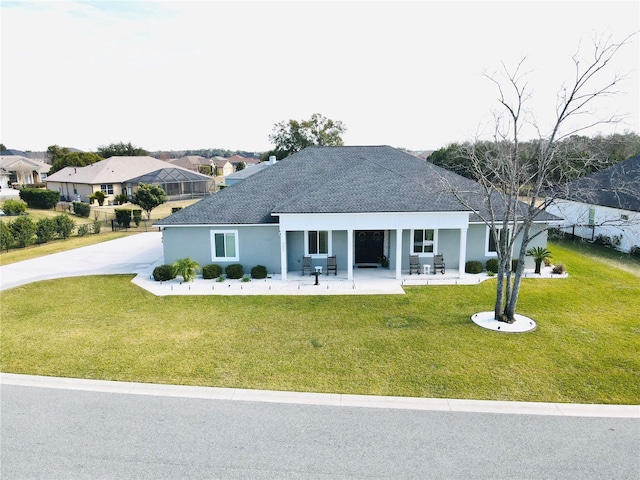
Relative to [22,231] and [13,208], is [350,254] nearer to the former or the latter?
[22,231]

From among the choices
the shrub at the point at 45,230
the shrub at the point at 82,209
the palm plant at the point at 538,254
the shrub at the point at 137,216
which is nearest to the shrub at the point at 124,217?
the shrub at the point at 137,216

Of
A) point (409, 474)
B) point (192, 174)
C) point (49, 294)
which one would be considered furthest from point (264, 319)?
point (192, 174)

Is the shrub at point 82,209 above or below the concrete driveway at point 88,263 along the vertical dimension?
above

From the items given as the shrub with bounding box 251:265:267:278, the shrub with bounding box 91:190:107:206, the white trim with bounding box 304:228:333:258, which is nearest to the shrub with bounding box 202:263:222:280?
the shrub with bounding box 251:265:267:278

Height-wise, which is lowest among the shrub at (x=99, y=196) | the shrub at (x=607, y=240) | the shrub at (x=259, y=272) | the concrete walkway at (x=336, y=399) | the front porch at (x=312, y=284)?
the concrete walkway at (x=336, y=399)

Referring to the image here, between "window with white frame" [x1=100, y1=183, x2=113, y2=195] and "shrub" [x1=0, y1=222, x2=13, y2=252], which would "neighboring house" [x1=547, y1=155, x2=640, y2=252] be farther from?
"window with white frame" [x1=100, y1=183, x2=113, y2=195]

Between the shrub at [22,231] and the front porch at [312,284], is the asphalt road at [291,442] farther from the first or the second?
the shrub at [22,231]
